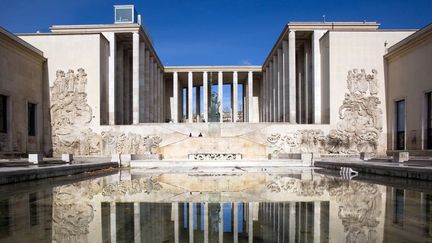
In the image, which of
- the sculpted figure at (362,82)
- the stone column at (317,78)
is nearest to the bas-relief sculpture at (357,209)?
the sculpted figure at (362,82)

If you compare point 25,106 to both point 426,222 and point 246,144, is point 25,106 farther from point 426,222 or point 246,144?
point 426,222

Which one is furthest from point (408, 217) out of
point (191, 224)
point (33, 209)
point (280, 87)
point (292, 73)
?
point (280, 87)

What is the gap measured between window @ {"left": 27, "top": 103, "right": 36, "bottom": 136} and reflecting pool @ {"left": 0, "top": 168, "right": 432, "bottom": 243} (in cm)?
1923

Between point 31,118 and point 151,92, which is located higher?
point 151,92

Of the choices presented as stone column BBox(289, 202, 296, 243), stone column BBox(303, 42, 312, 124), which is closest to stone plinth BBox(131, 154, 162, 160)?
stone column BBox(303, 42, 312, 124)

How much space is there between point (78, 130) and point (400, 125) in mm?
22003

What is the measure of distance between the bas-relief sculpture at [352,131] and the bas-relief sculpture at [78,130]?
9481 millimetres

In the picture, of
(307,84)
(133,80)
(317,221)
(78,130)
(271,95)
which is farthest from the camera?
(271,95)

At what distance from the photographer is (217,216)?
516cm

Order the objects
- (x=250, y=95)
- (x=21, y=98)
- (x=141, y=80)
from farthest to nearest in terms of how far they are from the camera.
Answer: (x=250, y=95) → (x=141, y=80) → (x=21, y=98)

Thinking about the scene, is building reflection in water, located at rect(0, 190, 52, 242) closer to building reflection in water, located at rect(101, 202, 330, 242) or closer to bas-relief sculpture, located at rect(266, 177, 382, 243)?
building reflection in water, located at rect(101, 202, 330, 242)

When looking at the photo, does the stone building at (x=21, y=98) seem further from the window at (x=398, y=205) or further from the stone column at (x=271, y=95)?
the stone column at (x=271, y=95)

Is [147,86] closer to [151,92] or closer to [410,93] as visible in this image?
[151,92]

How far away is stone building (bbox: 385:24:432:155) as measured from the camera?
72.1 ft
